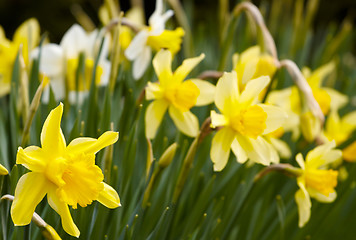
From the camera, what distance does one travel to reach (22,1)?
4.67 metres

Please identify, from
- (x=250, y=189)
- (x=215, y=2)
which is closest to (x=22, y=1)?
(x=215, y=2)

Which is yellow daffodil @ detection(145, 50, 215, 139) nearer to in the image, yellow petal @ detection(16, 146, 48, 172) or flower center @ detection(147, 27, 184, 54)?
flower center @ detection(147, 27, 184, 54)

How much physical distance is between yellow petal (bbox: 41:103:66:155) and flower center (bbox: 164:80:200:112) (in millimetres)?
407

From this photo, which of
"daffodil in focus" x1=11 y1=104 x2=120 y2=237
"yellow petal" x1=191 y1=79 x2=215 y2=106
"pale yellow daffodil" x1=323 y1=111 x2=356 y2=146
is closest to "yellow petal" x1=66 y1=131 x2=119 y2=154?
"daffodil in focus" x1=11 y1=104 x2=120 y2=237

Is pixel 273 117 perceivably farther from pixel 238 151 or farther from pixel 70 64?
pixel 70 64

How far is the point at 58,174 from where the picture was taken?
0.83m

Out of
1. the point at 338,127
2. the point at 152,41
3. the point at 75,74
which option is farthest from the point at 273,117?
the point at 338,127

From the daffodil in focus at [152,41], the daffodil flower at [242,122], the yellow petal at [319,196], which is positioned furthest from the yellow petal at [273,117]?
the daffodil in focus at [152,41]

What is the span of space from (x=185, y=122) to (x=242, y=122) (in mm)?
212

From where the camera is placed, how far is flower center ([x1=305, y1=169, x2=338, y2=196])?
3.76ft

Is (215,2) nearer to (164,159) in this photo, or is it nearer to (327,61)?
(327,61)

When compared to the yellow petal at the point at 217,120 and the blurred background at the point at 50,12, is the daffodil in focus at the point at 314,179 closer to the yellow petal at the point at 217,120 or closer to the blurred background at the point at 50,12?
the yellow petal at the point at 217,120

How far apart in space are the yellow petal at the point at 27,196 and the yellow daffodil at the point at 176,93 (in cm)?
41

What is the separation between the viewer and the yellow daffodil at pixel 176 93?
3.89 ft
